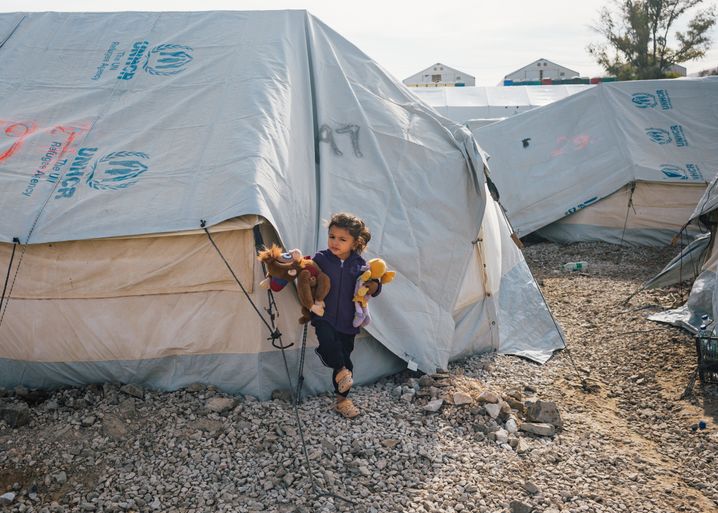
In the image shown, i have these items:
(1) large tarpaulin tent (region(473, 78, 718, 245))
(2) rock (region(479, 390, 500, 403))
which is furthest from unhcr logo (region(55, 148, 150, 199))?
(1) large tarpaulin tent (region(473, 78, 718, 245))

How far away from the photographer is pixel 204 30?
604cm

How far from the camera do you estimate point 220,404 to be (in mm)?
4500

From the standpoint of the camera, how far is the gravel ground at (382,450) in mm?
3744

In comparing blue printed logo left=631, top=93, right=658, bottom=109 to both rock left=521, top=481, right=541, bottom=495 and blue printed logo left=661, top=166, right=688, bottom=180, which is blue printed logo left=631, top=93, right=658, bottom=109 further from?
rock left=521, top=481, right=541, bottom=495

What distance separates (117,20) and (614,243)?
27.3ft

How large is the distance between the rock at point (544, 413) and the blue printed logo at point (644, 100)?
28.2 feet

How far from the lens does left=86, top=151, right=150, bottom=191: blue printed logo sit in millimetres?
4824

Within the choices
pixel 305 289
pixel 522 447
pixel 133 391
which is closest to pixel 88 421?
pixel 133 391

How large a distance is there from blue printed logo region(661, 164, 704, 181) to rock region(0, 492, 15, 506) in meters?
10.3

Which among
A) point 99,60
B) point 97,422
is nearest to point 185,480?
point 97,422

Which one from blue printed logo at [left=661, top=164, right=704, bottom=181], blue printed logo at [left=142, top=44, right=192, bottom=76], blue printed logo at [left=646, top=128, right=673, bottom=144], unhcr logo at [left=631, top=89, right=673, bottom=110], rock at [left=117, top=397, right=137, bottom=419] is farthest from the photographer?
unhcr logo at [left=631, top=89, right=673, bottom=110]

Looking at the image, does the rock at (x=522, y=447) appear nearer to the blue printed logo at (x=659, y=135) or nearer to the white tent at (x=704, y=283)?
the white tent at (x=704, y=283)

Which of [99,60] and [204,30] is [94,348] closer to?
[99,60]

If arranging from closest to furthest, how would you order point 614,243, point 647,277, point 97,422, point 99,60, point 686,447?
point 97,422
point 686,447
point 99,60
point 647,277
point 614,243
